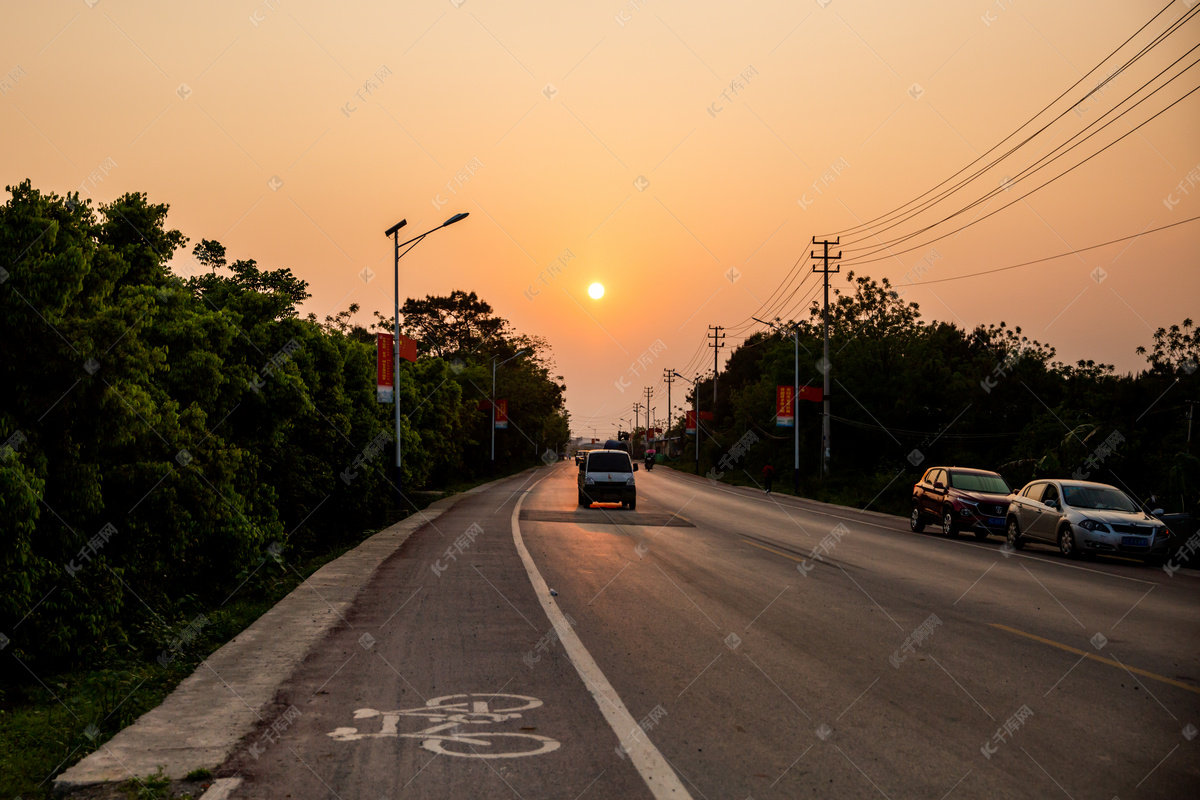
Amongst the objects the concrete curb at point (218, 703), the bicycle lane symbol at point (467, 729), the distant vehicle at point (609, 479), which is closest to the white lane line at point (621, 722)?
the bicycle lane symbol at point (467, 729)

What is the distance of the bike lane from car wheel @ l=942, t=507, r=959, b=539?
52.0ft

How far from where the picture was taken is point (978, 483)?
24500mm

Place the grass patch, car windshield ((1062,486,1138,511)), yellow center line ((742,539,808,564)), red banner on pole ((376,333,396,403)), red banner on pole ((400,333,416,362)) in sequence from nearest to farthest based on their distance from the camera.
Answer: the grass patch < yellow center line ((742,539,808,564)) < car windshield ((1062,486,1138,511)) < red banner on pole ((376,333,396,403)) < red banner on pole ((400,333,416,362))

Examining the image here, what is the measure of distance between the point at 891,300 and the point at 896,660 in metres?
69.6

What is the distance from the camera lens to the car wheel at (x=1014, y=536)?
21.4 m

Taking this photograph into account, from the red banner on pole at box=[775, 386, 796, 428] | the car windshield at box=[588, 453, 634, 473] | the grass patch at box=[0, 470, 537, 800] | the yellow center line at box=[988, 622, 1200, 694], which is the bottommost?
the grass patch at box=[0, 470, 537, 800]

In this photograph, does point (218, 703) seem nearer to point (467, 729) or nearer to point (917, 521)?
point (467, 729)

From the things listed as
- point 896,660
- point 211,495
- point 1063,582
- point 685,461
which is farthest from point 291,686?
point 685,461

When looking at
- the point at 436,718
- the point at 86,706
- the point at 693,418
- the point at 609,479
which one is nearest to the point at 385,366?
the point at 609,479

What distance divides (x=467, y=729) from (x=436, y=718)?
1.16 ft

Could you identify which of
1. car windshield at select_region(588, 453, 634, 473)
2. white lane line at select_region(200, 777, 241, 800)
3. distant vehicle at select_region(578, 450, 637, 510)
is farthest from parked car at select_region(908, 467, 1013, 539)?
white lane line at select_region(200, 777, 241, 800)

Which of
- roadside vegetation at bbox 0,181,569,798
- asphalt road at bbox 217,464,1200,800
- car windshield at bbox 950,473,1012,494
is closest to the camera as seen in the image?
asphalt road at bbox 217,464,1200,800

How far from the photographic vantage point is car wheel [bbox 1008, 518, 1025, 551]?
70.2 feet

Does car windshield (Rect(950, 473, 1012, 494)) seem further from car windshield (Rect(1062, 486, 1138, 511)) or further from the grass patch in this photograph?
the grass patch
